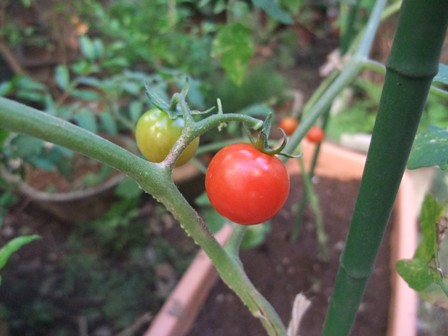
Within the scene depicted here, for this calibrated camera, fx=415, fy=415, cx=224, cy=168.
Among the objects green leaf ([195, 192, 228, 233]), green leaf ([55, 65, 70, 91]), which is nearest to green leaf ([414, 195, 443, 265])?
green leaf ([195, 192, 228, 233])

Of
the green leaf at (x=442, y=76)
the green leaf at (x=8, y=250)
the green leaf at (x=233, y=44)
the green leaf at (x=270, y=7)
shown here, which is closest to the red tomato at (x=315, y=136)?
the green leaf at (x=233, y=44)

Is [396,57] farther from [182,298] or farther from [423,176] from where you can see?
[423,176]

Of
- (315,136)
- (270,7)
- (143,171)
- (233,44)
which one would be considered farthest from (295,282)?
(143,171)

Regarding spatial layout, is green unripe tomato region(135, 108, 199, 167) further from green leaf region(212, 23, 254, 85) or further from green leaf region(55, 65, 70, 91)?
green leaf region(55, 65, 70, 91)

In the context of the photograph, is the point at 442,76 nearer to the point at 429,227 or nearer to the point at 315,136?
the point at 429,227

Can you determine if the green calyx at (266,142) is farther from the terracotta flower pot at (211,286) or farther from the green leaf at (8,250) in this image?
the terracotta flower pot at (211,286)

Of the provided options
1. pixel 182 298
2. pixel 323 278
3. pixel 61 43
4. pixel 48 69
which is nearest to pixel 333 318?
pixel 182 298
